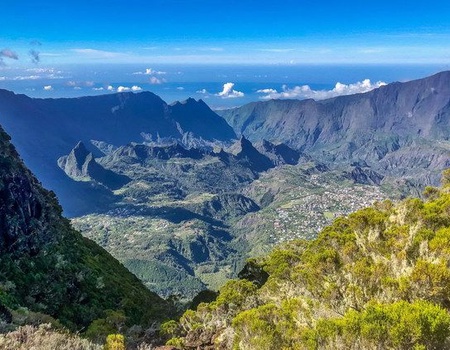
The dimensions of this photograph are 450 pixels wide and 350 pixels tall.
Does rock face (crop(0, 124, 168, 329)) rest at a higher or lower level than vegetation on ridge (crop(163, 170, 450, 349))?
lower

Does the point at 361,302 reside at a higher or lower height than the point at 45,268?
higher

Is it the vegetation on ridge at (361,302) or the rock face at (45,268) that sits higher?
the vegetation on ridge at (361,302)

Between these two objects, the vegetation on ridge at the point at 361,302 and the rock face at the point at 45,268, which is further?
the rock face at the point at 45,268

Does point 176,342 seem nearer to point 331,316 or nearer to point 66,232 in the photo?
point 331,316

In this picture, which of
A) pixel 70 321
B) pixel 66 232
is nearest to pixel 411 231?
pixel 70 321
